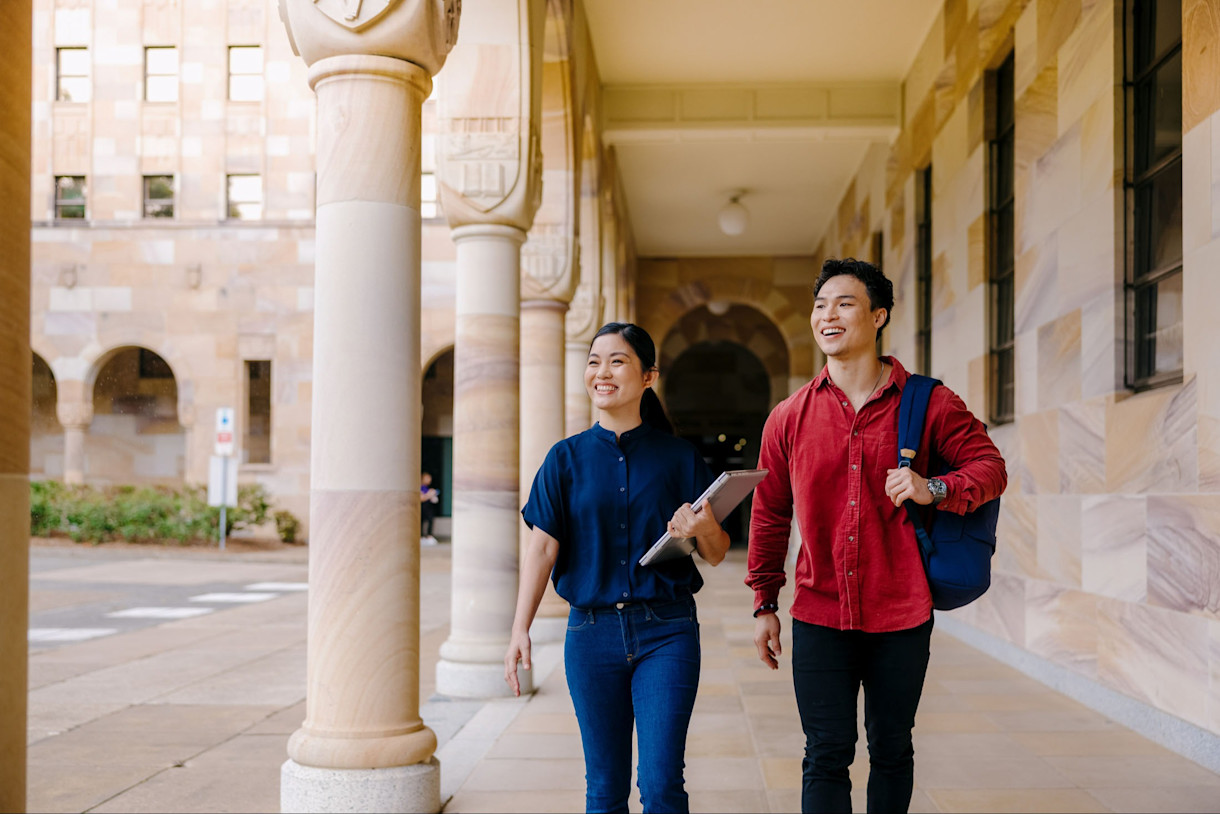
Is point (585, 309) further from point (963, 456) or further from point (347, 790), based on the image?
point (963, 456)

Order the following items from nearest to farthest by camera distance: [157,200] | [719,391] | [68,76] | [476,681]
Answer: [476,681] < [68,76] < [157,200] < [719,391]

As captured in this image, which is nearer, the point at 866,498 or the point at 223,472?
the point at 866,498

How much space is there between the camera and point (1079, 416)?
22.4ft

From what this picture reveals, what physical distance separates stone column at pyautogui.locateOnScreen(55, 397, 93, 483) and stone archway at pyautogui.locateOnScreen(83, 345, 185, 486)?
1.77m

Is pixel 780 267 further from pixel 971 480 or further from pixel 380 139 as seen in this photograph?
pixel 971 480

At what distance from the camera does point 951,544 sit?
9.35 feet

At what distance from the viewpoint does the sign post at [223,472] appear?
20.4m

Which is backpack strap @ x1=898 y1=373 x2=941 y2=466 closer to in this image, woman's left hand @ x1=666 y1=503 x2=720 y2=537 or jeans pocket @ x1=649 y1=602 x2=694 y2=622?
woman's left hand @ x1=666 y1=503 x2=720 y2=537

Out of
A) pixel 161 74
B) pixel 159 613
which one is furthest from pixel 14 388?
pixel 161 74

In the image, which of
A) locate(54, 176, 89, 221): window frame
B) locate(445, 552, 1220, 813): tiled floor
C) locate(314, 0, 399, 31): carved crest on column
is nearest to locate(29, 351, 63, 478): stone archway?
locate(54, 176, 89, 221): window frame

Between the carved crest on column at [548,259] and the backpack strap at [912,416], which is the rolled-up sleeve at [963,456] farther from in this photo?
the carved crest on column at [548,259]

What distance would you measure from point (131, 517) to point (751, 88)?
14.8 meters

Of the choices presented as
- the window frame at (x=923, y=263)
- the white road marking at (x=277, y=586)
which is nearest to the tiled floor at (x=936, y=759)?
the window frame at (x=923, y=263)

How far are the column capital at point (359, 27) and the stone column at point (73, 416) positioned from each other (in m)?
22.2
